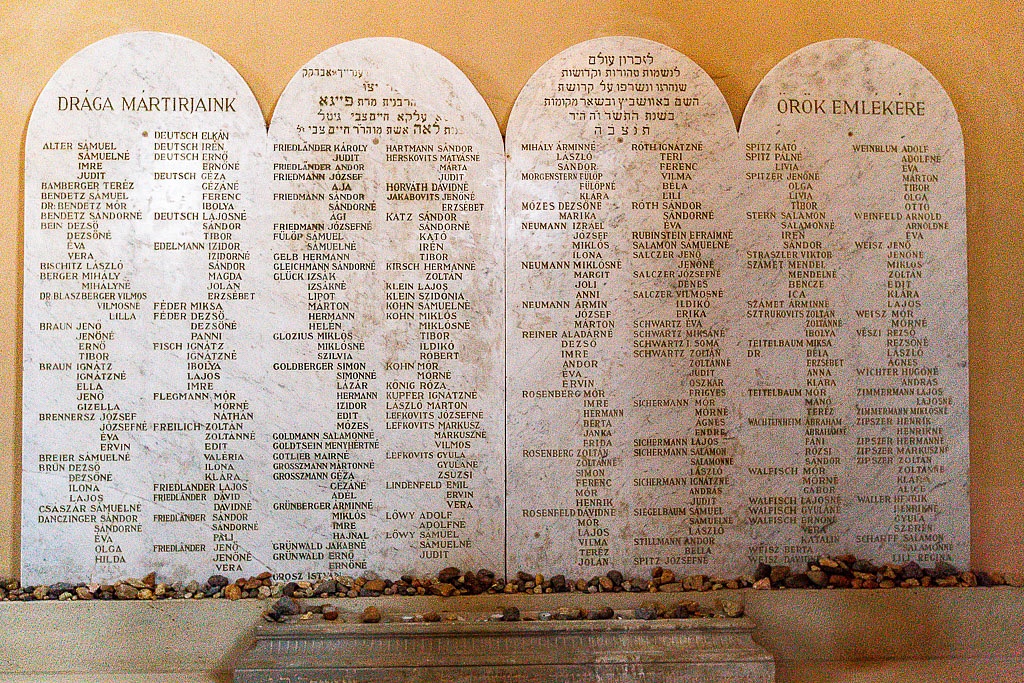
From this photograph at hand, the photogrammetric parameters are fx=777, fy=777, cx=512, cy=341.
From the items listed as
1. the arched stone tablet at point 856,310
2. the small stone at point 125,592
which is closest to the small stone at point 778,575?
the arched stone tablet at point 856,310

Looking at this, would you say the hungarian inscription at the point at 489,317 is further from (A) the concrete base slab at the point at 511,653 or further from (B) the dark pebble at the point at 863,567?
(A) the concrete base slab at the point at 511,653

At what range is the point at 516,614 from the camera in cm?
413

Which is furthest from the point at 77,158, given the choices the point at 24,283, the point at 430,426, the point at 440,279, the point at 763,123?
the point at 763,123

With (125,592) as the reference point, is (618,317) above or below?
above

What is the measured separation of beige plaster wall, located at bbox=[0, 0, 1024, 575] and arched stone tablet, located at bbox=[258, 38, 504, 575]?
0.24 m

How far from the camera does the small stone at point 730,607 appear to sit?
418 cm

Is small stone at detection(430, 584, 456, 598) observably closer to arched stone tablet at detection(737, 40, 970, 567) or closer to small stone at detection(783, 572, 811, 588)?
Answer: arched stone tablet at detection(737, 40, 970, 567)

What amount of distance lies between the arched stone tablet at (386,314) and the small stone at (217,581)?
0.39 m

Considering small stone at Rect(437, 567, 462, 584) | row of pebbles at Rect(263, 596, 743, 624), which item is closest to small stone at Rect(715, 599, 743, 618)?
row of pebbles at Rect(263, 596, 743, 624)

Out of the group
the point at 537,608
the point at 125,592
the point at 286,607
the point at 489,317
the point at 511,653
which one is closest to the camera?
the point at 511,653

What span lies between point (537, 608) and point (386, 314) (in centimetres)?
185

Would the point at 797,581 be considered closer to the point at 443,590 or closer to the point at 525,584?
the point at 525,584

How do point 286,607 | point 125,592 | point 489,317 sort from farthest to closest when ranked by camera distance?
1. point 489,317
2. point 125,592
3. point 286,607

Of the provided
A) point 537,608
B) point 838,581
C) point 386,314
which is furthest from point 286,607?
point 838,581
